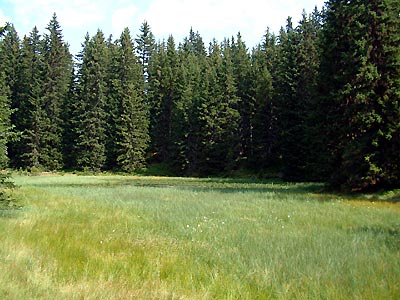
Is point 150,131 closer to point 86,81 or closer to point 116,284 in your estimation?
point 86,81

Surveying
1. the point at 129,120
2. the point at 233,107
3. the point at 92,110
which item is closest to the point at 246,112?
the point at 233,107

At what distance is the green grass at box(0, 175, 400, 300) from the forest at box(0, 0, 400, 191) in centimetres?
1148

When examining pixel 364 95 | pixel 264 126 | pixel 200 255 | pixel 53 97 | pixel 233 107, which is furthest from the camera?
pixel 53 97

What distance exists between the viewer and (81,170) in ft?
202

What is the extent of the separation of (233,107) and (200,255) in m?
53.7

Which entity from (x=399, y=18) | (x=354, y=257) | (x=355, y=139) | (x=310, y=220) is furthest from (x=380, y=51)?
(x=354, y=257)

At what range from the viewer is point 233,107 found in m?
61.5

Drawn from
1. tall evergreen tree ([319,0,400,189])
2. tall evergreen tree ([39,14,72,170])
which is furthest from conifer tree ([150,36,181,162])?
tall evergreen tree ([319,0,400,189])

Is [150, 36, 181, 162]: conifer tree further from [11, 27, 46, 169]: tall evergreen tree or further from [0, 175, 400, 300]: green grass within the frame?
[0, 175, 400, 300]: green grass

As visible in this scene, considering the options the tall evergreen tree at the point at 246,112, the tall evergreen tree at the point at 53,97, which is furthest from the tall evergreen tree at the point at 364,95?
the tall evergreen tree at the point at 53,97

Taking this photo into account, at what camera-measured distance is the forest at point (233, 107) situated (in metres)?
24.6

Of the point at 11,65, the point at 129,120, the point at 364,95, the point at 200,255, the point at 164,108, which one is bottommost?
the point at 200,255

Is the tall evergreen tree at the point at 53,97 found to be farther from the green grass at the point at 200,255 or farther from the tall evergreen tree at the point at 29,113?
the green grass at the point at 200,255

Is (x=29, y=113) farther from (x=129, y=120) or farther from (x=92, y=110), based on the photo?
(x=129, y=120)
